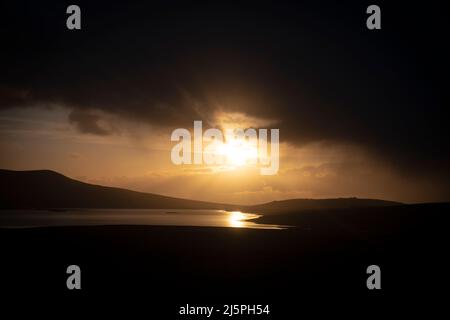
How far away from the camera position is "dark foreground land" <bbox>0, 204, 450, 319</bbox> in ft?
48.6

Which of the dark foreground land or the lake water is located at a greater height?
the dark foreground land

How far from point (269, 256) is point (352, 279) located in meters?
7.56

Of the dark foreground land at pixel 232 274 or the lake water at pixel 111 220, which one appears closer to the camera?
the dark foreground land at pixel 232 274

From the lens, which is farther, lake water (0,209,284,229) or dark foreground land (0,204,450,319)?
lake water (0,209,284,229)

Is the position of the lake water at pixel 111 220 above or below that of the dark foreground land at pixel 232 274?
below

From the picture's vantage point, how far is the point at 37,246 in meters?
28.7

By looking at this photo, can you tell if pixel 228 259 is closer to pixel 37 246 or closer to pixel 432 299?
pixel 432 299

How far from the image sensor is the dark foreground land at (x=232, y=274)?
583 inches
